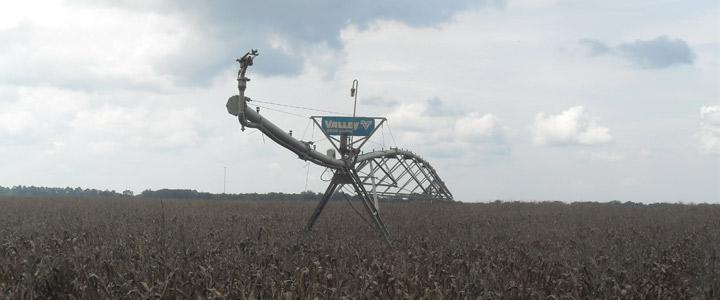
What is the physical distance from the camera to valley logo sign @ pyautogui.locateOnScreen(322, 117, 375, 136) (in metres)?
16.1

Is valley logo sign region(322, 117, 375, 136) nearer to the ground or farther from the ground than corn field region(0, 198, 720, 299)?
farther from the ground

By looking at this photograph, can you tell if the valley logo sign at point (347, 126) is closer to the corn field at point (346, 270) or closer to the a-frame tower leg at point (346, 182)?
the a-frame tower leg at point (346, 182)

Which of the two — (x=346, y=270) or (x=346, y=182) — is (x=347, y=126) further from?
(x=346, y=270)

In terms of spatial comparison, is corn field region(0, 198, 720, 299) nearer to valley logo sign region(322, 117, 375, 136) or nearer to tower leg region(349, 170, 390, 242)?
tower leg region(349, 170, 390, 242)

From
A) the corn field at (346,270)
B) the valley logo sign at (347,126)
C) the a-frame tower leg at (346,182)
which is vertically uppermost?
the valley logo sign at (347,126)

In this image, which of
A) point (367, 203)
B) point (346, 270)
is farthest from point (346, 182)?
point (346, 270)

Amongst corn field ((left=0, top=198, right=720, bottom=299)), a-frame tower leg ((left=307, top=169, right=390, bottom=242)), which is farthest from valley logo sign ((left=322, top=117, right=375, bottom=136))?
corn field ((left=0, top=198, right=720, bottom=299))

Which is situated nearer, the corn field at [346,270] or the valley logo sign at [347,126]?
the corn field at [346,270]

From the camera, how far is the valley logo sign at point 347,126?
16.1 meters

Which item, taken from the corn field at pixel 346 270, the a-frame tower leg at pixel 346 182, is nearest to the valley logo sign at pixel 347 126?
the a-frame tower leg at pixel 346 182

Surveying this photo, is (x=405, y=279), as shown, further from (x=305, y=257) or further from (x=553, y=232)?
(x=553, y=232)

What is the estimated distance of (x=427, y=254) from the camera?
10.5 m

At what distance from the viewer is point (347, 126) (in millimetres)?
16172

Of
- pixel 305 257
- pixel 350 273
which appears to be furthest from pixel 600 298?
pixel 305 257
